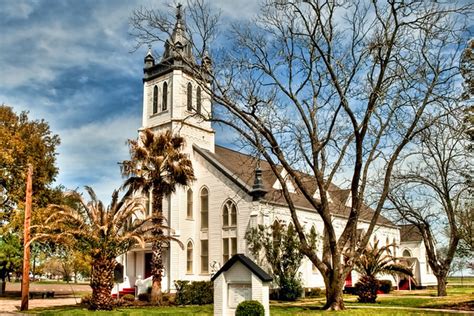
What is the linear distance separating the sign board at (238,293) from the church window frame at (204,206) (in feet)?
56.3

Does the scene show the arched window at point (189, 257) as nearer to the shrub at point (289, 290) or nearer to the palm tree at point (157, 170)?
the palm tree at point (157, 170)

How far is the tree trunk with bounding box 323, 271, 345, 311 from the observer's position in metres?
20.9

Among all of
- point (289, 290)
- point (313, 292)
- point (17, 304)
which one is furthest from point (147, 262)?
point (313, 292)

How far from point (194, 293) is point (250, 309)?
517 inches

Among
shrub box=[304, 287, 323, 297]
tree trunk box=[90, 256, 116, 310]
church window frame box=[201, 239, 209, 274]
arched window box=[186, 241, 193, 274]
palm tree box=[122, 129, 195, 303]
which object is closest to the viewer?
tree trunk box=[90, 256, 116, 310]

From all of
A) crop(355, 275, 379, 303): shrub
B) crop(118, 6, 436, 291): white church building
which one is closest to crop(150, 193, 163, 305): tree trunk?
crop(118, 6, 436, 291): white church building

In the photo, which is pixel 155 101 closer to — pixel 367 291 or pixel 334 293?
pixel 367 291

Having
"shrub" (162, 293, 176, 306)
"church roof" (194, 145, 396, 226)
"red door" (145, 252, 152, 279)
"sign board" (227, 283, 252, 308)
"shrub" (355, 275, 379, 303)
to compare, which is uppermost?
"church roof" (194, 145, 396, 226)

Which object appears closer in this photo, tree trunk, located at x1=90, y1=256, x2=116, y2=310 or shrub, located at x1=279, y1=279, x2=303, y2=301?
tree trunk, located at x1=90, y1=256, x2=116, y2=310

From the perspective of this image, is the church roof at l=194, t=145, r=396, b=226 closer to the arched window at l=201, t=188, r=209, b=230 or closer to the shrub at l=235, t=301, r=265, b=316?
the arched window at l=201, t=188, r=209, b=230

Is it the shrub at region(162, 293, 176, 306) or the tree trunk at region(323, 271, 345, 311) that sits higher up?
the tree trunk at region(323, 271, 345, 311)

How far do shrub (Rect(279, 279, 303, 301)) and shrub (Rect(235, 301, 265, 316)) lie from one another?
14.9m

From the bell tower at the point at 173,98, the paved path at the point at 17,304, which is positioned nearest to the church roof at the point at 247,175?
the bell tower at the point at 173,98

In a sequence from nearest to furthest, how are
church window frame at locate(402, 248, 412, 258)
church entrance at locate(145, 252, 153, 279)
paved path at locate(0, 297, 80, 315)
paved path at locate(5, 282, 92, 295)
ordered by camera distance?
1. paved path at locate(0, 297, 80, 315)
2. church entrance at locate(145, 252, 153, 279)
3. paved path at locate(5, 282, 92, 295)
4. church window frame at locate(402, 248, 412, 258)
